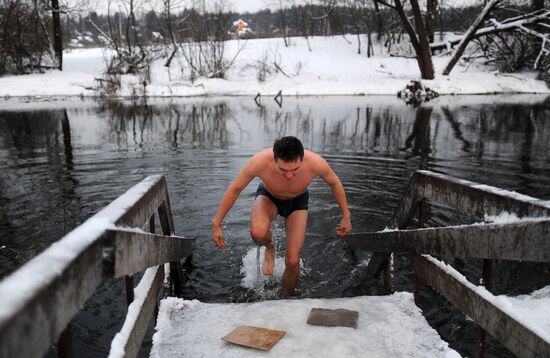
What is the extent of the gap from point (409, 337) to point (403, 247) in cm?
104

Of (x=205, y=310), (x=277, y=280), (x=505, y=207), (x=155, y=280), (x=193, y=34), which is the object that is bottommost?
(x=277, y=280)

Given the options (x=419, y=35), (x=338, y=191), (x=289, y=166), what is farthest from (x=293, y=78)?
(x=289, y=166)

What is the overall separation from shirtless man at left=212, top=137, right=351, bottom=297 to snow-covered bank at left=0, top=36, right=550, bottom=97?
28.0m

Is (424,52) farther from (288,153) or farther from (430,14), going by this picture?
(288,153)

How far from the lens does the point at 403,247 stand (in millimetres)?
3961

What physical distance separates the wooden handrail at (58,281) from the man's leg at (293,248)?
266cm

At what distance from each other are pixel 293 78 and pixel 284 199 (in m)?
31.9

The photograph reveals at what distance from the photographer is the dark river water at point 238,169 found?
208 inches

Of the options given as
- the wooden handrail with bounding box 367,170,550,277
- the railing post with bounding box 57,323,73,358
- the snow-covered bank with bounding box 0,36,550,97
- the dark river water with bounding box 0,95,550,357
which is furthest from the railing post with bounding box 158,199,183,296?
the snow-covered bank with bounding box 0,36,550,97

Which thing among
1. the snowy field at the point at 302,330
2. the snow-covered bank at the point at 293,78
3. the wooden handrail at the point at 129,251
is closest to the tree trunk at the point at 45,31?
the snow-covered bank at the point at 293,78

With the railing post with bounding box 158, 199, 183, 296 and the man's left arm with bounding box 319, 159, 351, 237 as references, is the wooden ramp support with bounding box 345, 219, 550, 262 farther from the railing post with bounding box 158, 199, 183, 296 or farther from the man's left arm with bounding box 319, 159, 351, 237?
the railing post with bounding box 158, 199, 183, 296

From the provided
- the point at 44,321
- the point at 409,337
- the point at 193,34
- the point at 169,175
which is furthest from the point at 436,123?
the point at 193,34

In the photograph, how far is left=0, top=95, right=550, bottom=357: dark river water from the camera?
529 cm

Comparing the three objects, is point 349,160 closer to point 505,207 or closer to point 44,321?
point 505,207
